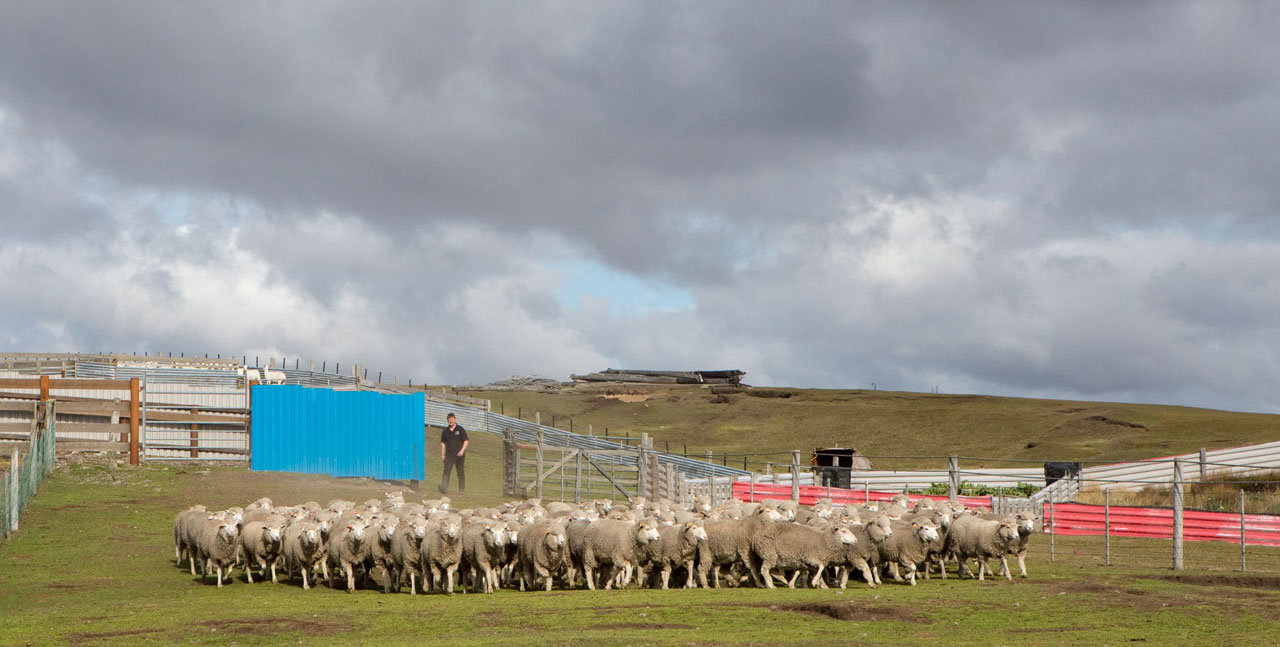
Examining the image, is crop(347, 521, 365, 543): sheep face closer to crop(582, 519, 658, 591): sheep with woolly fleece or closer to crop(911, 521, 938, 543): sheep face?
crop(582, 519, 658, 591): sheep with woolly fleece

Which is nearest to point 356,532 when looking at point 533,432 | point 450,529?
point 450,529

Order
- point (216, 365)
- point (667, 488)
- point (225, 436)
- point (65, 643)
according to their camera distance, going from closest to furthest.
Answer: point (65, 643) → point (667, 488) → point (225, 436) → point (216, 365)

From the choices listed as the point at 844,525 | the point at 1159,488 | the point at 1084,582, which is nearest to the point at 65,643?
the point at 844,525

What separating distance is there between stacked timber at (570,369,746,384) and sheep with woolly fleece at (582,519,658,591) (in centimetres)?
7435

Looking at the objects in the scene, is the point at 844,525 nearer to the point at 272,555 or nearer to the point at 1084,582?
the point at 1084,582

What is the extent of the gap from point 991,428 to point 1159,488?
31.0 m

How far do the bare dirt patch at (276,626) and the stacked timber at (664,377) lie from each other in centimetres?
7808

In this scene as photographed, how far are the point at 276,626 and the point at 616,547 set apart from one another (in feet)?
17.3

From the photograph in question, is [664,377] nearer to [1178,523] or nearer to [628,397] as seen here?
[628,397]

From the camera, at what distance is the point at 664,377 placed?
93.6 metres

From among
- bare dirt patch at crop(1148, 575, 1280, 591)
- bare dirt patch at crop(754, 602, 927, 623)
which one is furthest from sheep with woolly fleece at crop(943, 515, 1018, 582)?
bare dirt patch at crop(754, 602, 927, 623)

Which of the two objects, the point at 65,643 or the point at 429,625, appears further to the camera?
the point at 429,625

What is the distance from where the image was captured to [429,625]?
1248 centimetres

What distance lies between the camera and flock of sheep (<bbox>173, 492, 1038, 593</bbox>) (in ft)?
52.7
